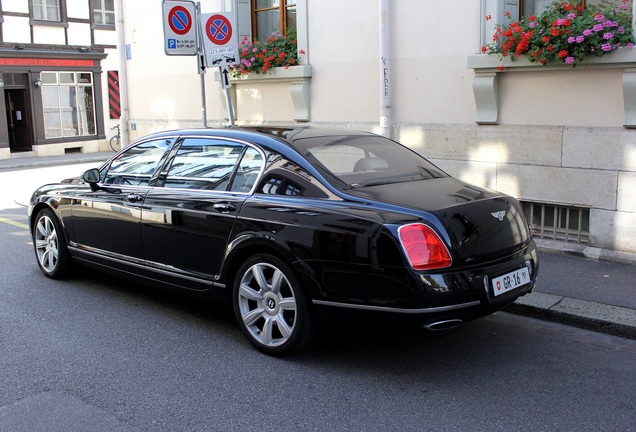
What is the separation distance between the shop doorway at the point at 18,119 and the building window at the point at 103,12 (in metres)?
4.09

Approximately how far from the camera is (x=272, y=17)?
11.7m

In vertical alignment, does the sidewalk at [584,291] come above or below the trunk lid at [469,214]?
below

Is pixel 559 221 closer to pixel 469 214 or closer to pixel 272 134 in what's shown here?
pixel 469 214

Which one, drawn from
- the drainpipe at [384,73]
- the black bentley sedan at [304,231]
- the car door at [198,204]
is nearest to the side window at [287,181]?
the black bentley sedan at [304,231]

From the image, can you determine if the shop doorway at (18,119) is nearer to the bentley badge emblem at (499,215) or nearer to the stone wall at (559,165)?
the stone wall at (559,165)

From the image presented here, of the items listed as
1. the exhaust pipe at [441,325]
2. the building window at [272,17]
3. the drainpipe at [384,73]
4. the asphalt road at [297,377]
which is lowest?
the asphalt road at [297,377]

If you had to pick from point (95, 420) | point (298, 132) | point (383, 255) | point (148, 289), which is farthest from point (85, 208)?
point (383, 255)

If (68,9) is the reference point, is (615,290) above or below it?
below

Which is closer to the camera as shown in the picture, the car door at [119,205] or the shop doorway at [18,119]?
the car door at [119,205]

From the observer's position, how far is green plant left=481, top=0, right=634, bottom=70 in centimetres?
695

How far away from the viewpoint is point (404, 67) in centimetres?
920

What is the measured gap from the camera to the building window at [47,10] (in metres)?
24.3

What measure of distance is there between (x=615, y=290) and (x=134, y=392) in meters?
4.25

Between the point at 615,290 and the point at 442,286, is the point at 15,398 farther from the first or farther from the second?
the point at 615,290
